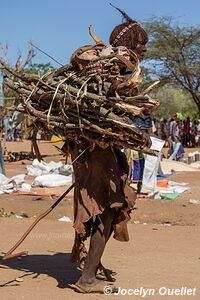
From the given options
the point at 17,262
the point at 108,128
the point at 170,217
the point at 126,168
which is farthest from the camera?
the point at 170,217

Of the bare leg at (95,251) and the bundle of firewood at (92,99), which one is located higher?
the bundle of firewood at (92,99)

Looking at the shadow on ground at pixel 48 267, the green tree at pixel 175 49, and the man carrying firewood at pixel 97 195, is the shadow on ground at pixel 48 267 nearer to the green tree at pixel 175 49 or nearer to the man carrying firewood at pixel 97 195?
the man carrying firewood at pixel 97 195

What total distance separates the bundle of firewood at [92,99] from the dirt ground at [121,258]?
1.08m

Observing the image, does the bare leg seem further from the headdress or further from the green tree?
the green tree

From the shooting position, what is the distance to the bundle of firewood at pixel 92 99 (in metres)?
4.19

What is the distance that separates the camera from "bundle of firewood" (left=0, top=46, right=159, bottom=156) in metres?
4.19

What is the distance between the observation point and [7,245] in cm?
604

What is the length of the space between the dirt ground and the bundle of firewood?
1.08m

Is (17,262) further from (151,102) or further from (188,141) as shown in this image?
(188,141)

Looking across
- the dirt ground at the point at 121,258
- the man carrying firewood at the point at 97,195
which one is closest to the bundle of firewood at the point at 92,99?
the man carrying firewood at the point at 97,195

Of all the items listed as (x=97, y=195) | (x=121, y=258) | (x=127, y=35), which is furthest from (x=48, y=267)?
(x=127, y=35)

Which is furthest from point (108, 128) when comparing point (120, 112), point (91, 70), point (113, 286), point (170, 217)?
point (170, 217)

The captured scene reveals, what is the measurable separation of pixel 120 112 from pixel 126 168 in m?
0.52

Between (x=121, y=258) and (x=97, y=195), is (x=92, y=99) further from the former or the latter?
(x=121, y=258)
